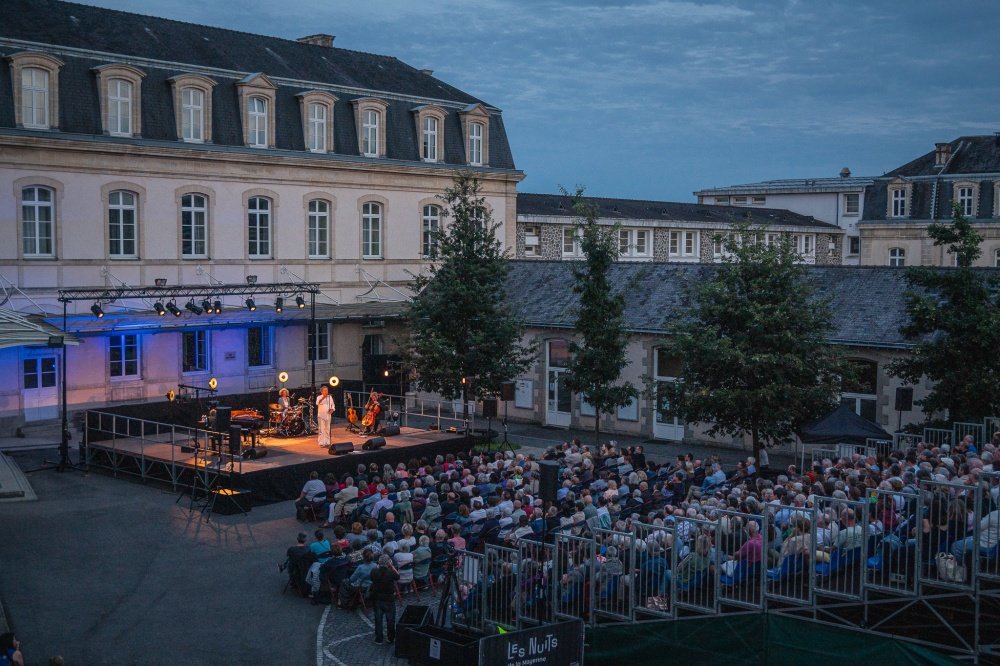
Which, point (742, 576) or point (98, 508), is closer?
point (742, 576)

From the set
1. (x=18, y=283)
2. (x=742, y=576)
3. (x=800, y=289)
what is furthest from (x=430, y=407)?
(x=742, y=576)

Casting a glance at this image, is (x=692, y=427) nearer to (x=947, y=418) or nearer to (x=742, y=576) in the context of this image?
(x=947, y=418)

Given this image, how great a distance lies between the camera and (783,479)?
17609 mm

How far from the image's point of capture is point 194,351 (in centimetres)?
3306

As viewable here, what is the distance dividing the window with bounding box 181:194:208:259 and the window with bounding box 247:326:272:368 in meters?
3.27

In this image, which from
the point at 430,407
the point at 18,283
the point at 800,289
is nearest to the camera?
the point at 800,289

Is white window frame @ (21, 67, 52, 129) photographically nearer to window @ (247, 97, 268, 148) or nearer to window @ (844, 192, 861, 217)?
window @ (247, 97, 268, 148)

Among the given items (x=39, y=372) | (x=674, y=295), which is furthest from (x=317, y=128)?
(x=674, y=295)

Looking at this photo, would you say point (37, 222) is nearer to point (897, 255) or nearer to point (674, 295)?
point (674, 295)

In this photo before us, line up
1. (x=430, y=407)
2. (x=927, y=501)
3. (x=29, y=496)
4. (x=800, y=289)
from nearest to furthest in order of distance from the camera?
(x=927, y=501)
(x=29, y=496)
(x=800, y=289)
(x=430, y=407)

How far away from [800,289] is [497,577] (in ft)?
37.4

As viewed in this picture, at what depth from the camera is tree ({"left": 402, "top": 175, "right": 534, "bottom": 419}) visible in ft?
92.8

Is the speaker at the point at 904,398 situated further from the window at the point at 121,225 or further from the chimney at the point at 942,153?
the chimney at the point at 942,153

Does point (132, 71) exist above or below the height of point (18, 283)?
above
